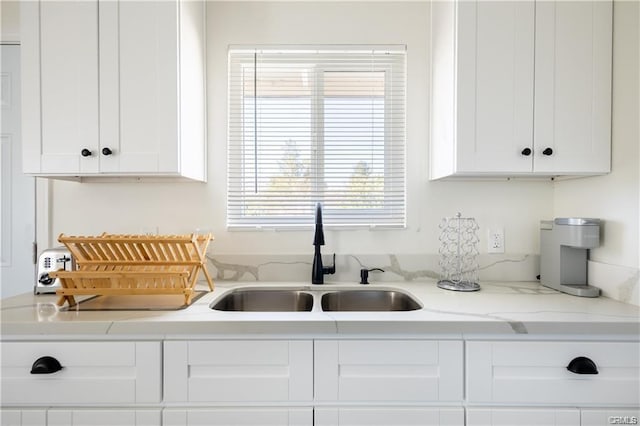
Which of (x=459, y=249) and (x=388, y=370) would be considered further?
(x=459, y=249)

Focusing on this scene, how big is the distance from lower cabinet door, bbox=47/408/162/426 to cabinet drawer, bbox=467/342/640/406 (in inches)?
41.8

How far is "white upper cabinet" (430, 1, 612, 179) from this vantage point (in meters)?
1.38

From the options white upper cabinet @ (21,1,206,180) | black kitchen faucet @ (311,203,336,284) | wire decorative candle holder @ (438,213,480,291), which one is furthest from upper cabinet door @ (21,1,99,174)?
wire decorative candle holder @ (438,213,480,291)

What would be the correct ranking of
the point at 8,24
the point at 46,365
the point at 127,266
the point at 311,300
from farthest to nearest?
1. the point at 8,24
2. the point at 311,300
3. the point at 127,266
4. the point at 46,365

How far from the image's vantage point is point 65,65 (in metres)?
1.39

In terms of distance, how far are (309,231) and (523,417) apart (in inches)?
45.0

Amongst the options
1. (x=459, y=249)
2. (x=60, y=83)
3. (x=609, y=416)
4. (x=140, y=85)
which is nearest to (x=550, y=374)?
(x=609, y=416)

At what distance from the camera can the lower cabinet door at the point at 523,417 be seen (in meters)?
1.09

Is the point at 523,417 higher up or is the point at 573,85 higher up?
the point at 573,85

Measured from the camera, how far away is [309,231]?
1759 mm

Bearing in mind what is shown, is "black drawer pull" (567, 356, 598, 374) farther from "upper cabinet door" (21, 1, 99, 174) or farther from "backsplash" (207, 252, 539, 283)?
"upper cabinet door" (21, 1, 99, 174)

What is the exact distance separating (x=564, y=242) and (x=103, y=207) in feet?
7.35

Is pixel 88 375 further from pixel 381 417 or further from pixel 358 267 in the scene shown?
pixel 358 267

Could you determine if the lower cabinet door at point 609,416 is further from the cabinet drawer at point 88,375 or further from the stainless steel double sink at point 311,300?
the cabinet drawer at point 88,375
